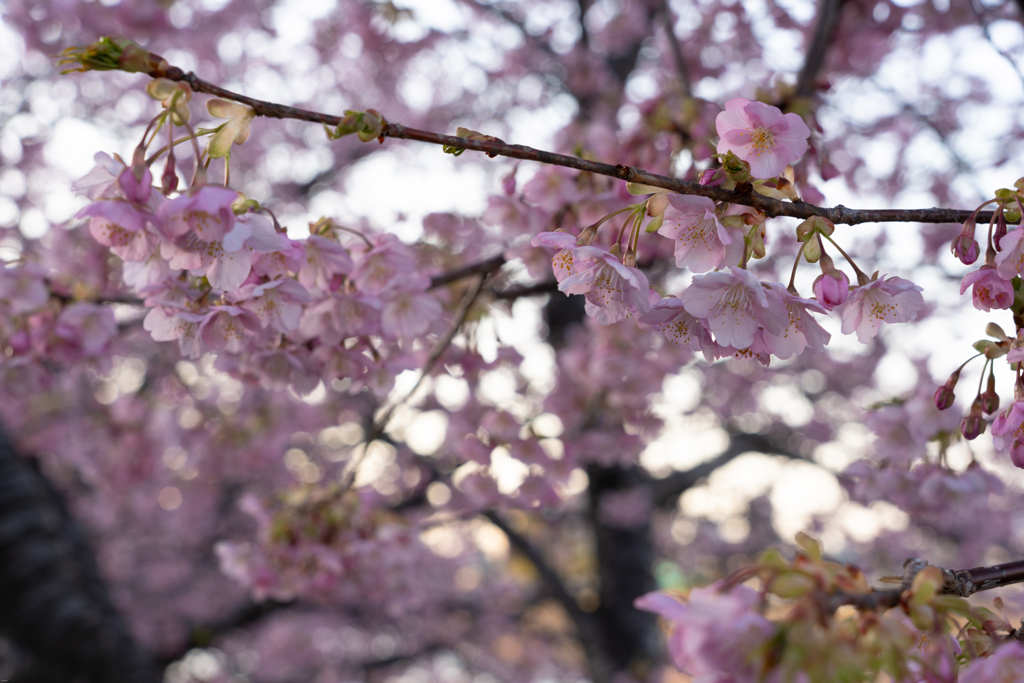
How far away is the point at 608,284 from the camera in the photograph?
44.3 inches

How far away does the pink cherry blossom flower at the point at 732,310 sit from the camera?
3.45 feet

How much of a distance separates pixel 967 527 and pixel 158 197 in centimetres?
936

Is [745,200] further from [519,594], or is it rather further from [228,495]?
[519,594]

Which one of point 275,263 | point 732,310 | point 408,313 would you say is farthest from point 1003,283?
point 275,263

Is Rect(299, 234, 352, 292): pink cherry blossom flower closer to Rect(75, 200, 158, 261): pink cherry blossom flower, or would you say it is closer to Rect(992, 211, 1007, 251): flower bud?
Rect(75, 200, 158, 261): pink cherry blossom flower

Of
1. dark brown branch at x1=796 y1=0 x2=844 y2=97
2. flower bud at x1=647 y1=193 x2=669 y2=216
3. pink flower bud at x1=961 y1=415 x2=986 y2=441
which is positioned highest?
dark brown branch at x1=796 y1=0 x2=844 y2=97

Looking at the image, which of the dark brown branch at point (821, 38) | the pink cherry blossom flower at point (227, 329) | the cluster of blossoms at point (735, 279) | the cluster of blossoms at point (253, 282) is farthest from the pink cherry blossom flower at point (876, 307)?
the dark brown branch at point (821, 38)

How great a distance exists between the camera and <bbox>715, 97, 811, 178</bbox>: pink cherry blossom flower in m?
1.08

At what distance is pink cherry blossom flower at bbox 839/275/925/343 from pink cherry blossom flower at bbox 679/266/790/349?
154 millimetres

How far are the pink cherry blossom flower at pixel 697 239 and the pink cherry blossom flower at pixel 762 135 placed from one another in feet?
0.40

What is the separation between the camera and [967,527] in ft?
25.4

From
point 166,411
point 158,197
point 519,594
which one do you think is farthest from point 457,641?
point 158,197

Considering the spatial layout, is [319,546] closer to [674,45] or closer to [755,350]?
[755,350]

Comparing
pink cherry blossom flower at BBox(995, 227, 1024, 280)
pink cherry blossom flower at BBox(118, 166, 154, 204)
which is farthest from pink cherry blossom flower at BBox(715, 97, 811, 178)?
pink cherry blossom flower at BBox(118, 166, 154, 204)
